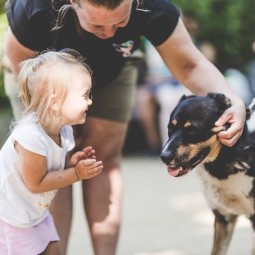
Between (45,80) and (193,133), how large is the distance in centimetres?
76

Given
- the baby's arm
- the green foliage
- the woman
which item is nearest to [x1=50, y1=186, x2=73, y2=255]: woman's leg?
the woman

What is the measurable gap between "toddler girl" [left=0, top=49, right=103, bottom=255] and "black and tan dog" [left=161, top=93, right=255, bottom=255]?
0.47 m

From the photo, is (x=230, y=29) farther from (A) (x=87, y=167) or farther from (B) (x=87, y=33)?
(A) (x=87, y=167)

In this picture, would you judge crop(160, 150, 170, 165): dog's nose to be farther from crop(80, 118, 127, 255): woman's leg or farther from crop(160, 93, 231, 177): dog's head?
crop(80, 118, 127, 255): woman's leg

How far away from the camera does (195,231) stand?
4.81m

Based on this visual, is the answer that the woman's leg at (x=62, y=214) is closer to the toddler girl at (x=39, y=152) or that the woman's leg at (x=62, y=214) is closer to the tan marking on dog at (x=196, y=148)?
the toddler girl at (x=39, y=152)

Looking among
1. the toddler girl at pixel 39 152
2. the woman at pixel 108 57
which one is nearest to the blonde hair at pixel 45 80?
the toddler girl at pixel 39 152

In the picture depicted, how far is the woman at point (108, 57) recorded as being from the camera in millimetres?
3168

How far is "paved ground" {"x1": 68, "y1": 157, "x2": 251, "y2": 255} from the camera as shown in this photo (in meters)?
4.38

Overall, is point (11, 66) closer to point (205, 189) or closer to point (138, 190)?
point (205, 189)

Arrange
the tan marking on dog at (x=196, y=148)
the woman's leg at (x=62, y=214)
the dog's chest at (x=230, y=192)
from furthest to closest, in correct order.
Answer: the woman's leg at (x=62, y=214) → the dog's chest at (x=230, y=192) → the tan marking on dog at (x=196, y=148)

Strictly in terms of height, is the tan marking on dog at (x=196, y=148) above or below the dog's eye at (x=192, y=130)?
below

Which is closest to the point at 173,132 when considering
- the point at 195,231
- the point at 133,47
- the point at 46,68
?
the point at 133,47

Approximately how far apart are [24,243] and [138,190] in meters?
3.59
